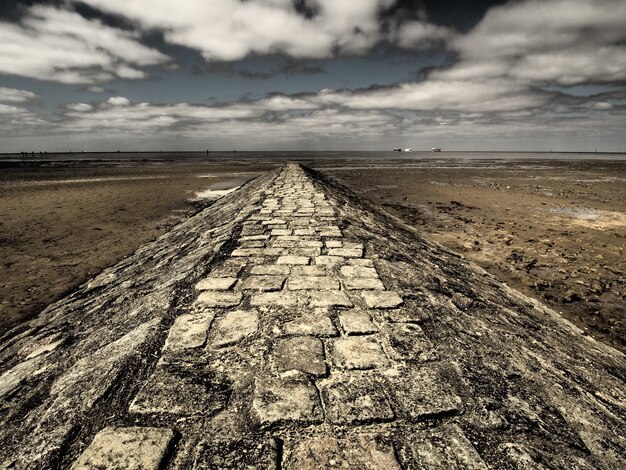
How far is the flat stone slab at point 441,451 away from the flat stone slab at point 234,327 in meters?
1.13

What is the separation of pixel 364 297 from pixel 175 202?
14.2 metres

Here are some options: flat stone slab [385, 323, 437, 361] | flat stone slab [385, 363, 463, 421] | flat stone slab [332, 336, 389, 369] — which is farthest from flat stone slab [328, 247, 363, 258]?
flat stone slab [385, 363, 463, 421]

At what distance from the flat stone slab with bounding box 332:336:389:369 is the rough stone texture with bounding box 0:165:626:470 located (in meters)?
0.01

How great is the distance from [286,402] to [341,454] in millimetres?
354

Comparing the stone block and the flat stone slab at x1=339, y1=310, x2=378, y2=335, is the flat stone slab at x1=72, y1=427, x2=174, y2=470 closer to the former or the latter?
the flat stone slab at x1=339, y1=310, x2=378, y2=335

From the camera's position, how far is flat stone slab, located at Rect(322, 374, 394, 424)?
1.48 m

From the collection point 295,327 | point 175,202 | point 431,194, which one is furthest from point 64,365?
point 431,194

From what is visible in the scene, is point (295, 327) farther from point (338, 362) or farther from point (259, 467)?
point (259, 467)

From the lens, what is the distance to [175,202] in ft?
48.9

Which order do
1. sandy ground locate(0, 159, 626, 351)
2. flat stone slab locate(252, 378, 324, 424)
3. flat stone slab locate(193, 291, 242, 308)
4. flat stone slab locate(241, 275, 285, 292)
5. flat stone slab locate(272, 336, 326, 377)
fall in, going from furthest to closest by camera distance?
sandy ground locate(0, 159, 626, 351) → flat stone slab locate(241, 275, 285, 292) → flat stone slab locate(193, 291, 242, 308) → flat stone slab locate(272, 336, 326, 377) → flat stone slab locate(252, 378, 324, 424)

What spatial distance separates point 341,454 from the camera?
1.30m

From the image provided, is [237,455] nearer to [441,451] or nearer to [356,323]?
[441,451]

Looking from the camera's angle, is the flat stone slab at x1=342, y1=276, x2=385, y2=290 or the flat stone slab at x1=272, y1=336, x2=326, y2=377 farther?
the flat stone slab at x1=342, y1=276, x2=385, y2=290

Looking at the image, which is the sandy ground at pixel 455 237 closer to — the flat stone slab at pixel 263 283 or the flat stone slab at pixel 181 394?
the flat stone slab at pixel 263 283
